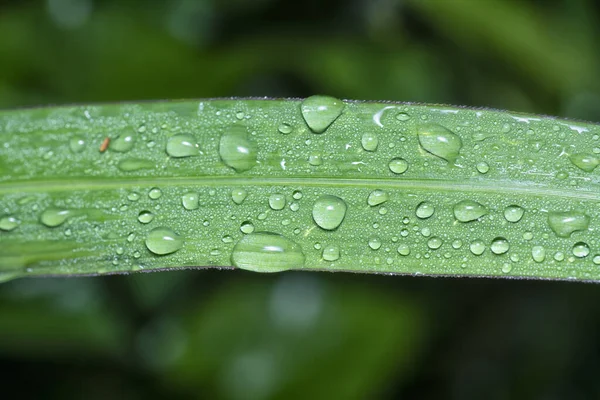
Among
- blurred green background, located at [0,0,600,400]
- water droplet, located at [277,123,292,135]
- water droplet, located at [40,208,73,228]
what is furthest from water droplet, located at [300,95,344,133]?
blurred green background, located at [0,0,600,400]

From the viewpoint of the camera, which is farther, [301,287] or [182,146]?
[301,287]

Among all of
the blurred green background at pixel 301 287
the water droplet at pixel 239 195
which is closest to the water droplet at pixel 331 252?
the water droplet at pixel 239 195

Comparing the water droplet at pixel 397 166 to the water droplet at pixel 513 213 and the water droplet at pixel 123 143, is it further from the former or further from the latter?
the water droplet at pixel 123 143

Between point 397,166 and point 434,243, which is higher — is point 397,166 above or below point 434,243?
above

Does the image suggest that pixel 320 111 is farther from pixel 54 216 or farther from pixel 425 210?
pixel 54 216

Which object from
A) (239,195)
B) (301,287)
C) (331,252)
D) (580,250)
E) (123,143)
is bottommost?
(301,287)

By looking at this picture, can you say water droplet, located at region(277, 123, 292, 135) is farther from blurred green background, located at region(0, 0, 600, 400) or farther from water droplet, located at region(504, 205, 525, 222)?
blurred green background, located at region(0, 0, 600, 400)

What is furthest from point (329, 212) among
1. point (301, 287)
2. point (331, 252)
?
point (301, 287)
